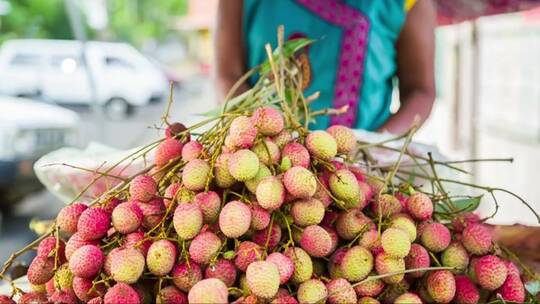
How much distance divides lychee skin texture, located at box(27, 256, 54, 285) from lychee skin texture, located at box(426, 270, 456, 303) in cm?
A: 48

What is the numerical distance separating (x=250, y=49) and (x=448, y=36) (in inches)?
282

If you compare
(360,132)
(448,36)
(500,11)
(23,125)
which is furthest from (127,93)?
(360,132)

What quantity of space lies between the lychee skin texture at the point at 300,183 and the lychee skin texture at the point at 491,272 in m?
0.25

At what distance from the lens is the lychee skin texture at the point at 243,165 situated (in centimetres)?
74

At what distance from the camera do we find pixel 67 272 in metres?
0.75

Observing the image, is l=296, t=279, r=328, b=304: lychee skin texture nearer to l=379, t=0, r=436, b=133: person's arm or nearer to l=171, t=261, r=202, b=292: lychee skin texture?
l=171, t=261, r=202, b=292: lychee skin texture

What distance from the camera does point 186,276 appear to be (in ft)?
2.30

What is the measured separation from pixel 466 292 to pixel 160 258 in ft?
1.24

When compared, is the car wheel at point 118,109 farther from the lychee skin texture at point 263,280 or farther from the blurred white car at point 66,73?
the lychee skin texture at point 263,280

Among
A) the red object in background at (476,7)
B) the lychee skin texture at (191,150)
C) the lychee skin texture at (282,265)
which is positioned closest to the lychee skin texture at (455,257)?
the lychee skin texture at (282,265)

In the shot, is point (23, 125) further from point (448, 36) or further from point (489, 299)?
point (448, 36)

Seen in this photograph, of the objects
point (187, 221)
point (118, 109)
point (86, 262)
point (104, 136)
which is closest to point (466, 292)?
point (187, 221)

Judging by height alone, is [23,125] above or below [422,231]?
below

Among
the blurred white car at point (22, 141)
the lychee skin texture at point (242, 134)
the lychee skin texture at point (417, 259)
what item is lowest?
the blurred white car at point (22, 141)
